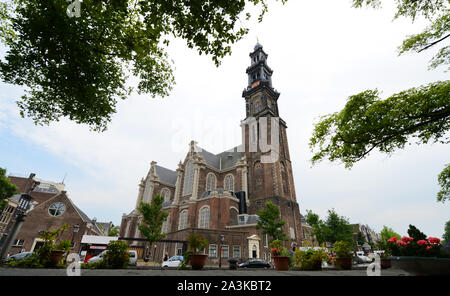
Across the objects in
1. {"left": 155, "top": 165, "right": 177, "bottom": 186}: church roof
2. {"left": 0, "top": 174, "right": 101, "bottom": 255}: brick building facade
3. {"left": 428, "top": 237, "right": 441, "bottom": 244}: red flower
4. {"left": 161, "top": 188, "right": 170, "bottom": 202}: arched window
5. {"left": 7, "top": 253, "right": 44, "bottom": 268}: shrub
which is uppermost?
{"left": 155, "top": 165, "right": 177, "bottom": 186}: church roof

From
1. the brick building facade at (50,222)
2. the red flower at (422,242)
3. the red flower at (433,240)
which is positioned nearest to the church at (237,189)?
the brick building facade at (50,222)

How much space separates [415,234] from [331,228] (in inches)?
1408

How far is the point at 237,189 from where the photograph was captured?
34.6 metres

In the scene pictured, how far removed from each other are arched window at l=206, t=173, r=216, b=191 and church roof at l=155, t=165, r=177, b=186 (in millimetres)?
12362

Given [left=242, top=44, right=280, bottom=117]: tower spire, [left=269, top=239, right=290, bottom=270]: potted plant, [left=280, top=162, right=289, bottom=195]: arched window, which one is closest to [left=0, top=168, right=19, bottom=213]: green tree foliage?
[left=269, top=239, right=290, bottom=270]: potted plant

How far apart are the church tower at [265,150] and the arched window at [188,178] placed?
10898 mm

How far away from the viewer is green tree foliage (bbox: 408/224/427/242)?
702 centimetres

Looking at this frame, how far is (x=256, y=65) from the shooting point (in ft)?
149

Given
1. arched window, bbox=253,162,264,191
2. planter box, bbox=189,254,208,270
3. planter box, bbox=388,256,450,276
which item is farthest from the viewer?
arched window, bbox=253,162,264,191

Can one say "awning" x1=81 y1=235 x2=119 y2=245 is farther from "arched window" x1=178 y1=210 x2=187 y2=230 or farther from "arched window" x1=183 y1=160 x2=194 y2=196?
"arched window" x1=183 y1=160 x2=194 y2=196

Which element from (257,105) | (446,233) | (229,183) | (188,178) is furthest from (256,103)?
(446,233)
